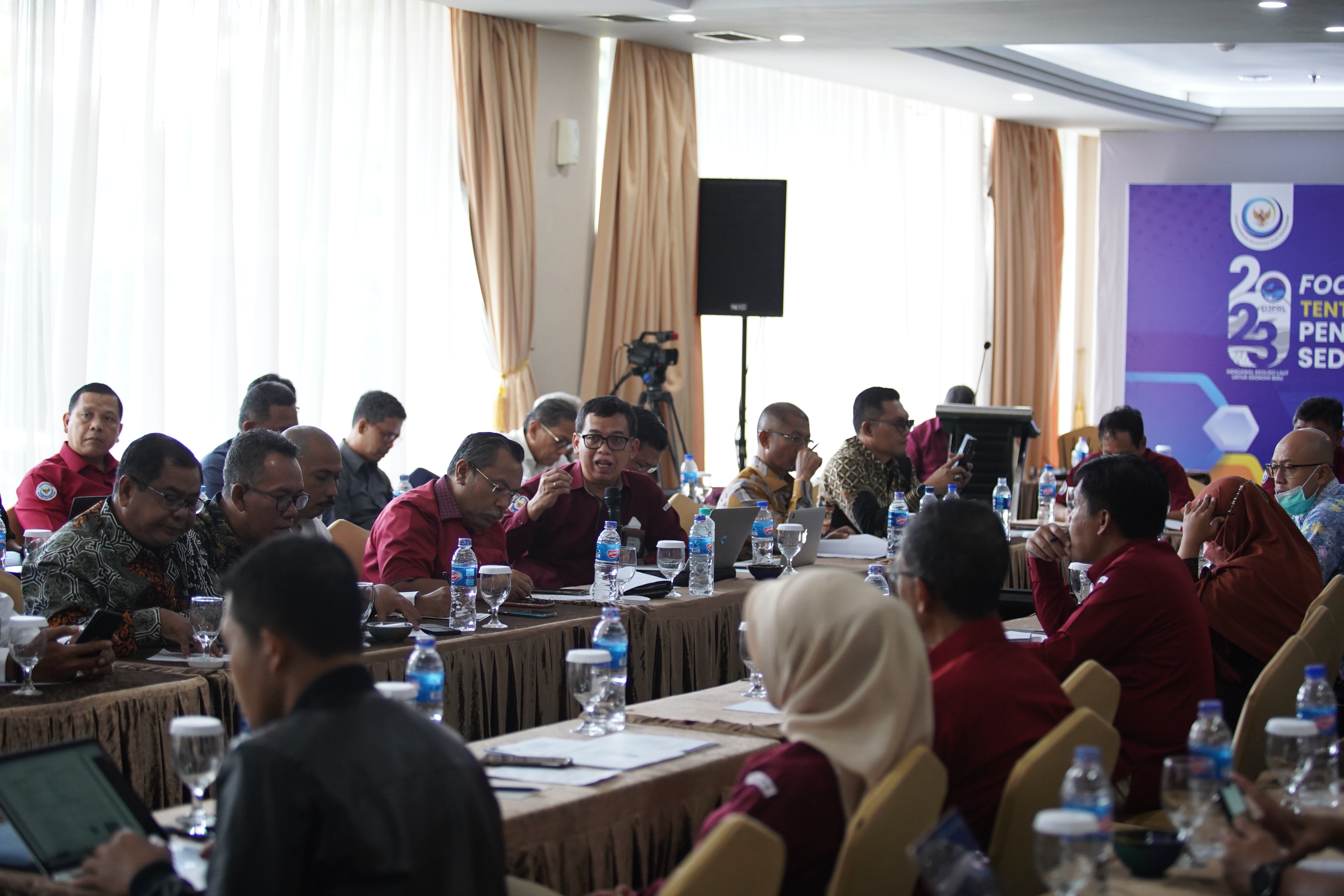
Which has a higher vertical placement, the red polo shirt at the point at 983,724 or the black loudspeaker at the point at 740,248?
the black loudspeaker at the point at 740,248

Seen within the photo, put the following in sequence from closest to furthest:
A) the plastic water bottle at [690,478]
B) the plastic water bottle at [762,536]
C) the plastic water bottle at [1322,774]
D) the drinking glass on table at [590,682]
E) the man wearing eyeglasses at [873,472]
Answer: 1. the plastic water bottle at [1322,774]
2. the drinking glass on table at [590,682]
3. the plastic water bottle at [762,536]
4. the man wearing eyeglasses at [873,472]
5. the plastic water bottle at [690,478]

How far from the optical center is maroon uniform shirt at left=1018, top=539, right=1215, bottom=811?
2.96 m

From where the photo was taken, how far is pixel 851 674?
1.79 meters

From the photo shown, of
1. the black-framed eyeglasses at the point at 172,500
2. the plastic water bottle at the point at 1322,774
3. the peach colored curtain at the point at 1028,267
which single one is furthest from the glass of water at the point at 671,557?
the peach colored curtain at the point at 1028,267

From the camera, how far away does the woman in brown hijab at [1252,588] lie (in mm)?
3895

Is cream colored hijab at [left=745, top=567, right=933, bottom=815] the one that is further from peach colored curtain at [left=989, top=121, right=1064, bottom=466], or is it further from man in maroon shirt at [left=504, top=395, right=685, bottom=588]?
peach colored curtain at [left=989, top=121, right=1064, bottom=466]

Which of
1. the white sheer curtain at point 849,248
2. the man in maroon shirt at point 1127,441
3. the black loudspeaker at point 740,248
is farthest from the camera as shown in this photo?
the white sheer curtain at point 849,248

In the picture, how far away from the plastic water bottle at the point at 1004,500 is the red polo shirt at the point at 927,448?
1.06 metres

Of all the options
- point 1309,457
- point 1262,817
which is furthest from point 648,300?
point 1262,817

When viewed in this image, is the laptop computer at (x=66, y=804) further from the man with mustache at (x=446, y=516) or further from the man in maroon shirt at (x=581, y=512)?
the man in maroon shirt at (x=581, y=512)

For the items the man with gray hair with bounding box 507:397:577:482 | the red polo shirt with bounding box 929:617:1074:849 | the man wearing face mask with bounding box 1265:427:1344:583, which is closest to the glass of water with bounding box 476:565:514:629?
the red polo shirt with bounding box 929:617:1074:849

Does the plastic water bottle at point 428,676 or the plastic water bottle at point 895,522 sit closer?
the plastic water bottle at point 428,676

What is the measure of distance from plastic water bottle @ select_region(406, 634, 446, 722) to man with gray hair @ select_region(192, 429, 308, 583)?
3.12ft

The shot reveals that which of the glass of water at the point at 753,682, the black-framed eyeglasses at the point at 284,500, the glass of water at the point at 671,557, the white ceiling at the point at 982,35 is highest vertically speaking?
the white ceiling at the point at 982,35
